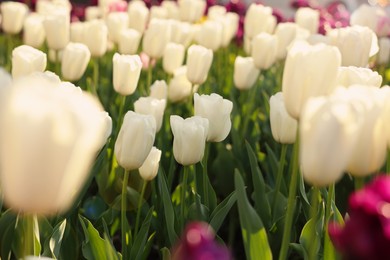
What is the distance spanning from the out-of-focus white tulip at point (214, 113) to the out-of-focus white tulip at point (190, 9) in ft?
6.58

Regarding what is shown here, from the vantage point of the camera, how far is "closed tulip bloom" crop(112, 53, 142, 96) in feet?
6.35

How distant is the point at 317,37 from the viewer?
234 cm

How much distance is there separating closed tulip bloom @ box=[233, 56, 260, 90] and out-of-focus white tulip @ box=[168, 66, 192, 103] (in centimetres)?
21

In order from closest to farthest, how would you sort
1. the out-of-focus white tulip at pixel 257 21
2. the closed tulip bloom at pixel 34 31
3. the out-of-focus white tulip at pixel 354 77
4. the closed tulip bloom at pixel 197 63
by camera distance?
the out-of-focus white tulip at pixel 354 77 → the closed tulip bloom at pixel 197 63 → the closed tulip bloom at pixel 34 31 → the out-of-focus white tulip at pixel 257 21

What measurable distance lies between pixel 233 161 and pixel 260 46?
55cm

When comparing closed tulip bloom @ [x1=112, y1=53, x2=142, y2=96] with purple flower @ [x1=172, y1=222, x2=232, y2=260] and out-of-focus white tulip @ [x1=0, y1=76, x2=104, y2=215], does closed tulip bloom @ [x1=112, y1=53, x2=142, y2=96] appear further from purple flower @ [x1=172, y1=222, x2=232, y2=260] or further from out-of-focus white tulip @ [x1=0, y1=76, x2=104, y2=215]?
purple flower @ [x1=172, y1=222, x2=232, y2=260]

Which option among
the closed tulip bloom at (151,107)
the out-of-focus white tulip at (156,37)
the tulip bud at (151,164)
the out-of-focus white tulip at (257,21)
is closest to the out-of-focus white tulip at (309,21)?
the out-of-focus white tulip at (257,21)

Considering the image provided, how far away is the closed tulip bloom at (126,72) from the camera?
1.94 metres

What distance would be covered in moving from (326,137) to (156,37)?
6.18ft

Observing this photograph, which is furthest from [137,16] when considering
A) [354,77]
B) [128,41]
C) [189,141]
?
[354,77]

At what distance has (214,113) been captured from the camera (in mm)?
1646

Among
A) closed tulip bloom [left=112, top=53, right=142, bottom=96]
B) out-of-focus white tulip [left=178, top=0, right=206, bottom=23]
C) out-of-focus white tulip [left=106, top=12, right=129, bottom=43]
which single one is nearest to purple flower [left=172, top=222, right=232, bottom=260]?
closed tulip bloom [left=112, top=53, right=142, bottom=96]

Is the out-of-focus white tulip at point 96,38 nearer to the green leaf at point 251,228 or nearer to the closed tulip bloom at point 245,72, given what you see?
the closed tulip bloom at point 245,72

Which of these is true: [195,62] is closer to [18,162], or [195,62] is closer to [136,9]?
[136,9]
